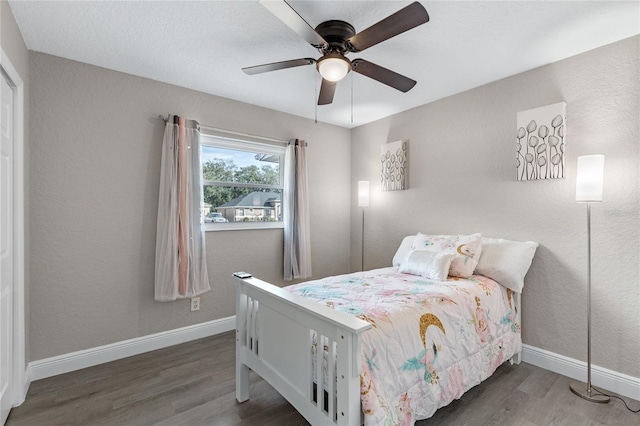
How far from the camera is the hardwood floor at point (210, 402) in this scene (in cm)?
185

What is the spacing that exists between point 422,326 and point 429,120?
2405 mm

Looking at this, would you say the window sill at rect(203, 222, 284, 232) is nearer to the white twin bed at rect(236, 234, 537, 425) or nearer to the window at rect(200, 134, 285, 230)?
the window at rect(200, 134, 285, 230)

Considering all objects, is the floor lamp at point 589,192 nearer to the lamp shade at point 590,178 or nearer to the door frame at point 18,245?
the lamp shade at point 590,178

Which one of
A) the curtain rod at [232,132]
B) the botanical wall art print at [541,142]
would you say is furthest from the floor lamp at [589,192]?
the curtain rod at [232,132]

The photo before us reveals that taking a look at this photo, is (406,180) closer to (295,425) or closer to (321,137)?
(321,137)

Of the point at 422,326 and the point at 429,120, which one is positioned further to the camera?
the point at 429,120

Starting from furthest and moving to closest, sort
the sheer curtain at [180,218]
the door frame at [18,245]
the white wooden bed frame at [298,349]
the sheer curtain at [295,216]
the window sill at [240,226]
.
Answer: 1. the sheer curtain at [295,216]
2. the window sill at [240,226]
3. the sheer curtain at [180,218]
4. the door frame at [18,245]
5. the white wooden bed frame at [298,349]

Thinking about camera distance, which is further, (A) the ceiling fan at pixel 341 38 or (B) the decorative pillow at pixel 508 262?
(B) the decorative pillow at pixel 508 262

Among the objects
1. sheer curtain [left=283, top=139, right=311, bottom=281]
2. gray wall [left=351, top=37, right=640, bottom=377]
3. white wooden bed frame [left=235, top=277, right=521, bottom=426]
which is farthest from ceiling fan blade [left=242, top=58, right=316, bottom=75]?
gray wall [left=351, top=37, right=640, bottom=377]

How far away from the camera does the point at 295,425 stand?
180 cm

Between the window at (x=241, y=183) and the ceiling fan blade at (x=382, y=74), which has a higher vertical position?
the ceiling fan blade at (x=382, y=74)

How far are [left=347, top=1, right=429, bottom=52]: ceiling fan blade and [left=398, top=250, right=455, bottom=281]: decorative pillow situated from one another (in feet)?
5.61

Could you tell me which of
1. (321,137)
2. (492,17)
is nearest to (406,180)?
(321,137)

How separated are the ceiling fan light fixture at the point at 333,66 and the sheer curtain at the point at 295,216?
1783 millimetres
